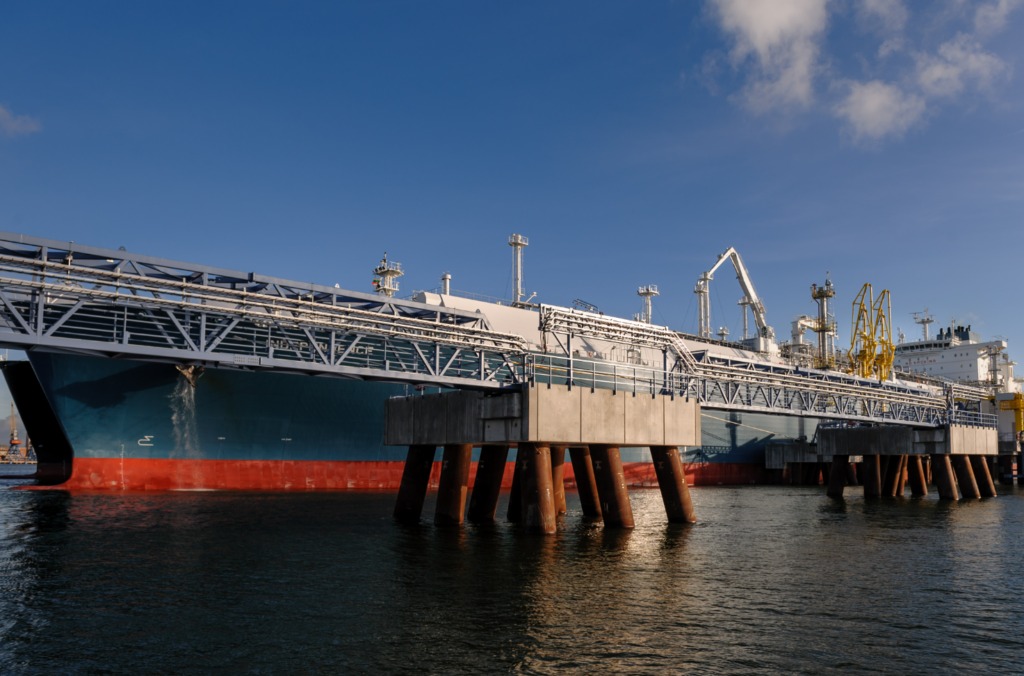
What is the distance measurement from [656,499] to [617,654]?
41.4 m

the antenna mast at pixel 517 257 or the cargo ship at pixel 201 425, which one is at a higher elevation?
the antenna mast at pixel 517 257

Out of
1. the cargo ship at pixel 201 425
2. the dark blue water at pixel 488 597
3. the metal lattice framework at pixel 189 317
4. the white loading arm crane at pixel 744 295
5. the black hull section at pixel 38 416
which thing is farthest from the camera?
the white loading arm crane at pixel 744 295

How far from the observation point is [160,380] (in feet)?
153

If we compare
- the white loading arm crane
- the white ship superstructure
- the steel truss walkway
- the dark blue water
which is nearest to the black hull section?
the steel truss walkway

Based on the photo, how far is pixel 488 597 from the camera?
2002 cm

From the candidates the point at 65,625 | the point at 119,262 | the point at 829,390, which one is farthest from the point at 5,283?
the point at 829,390

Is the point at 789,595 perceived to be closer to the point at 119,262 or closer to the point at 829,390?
the point at 119,262

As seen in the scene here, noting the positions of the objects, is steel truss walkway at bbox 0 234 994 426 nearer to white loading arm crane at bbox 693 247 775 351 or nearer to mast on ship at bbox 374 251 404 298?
mast on ship at bbox 374 251 404 298

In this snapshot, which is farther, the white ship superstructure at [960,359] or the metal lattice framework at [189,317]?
the white ship superstructure at [960,359]

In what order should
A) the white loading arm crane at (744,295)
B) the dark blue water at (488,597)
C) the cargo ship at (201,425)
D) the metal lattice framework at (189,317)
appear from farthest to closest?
the white loading arm crane at (744,295) < the cargo ship at (201,425) < the metal lattice framework at (189,317) < the dark blue water at (488,597)

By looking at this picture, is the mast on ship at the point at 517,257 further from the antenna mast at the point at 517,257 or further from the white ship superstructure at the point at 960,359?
the white ship superstructure at the point at 960,359

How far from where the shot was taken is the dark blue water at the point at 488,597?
15016 mm

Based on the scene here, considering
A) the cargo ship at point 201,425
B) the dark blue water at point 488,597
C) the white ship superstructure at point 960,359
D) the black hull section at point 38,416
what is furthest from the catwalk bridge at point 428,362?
the white ship superstructure at point 960,359

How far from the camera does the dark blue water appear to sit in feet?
49.3
